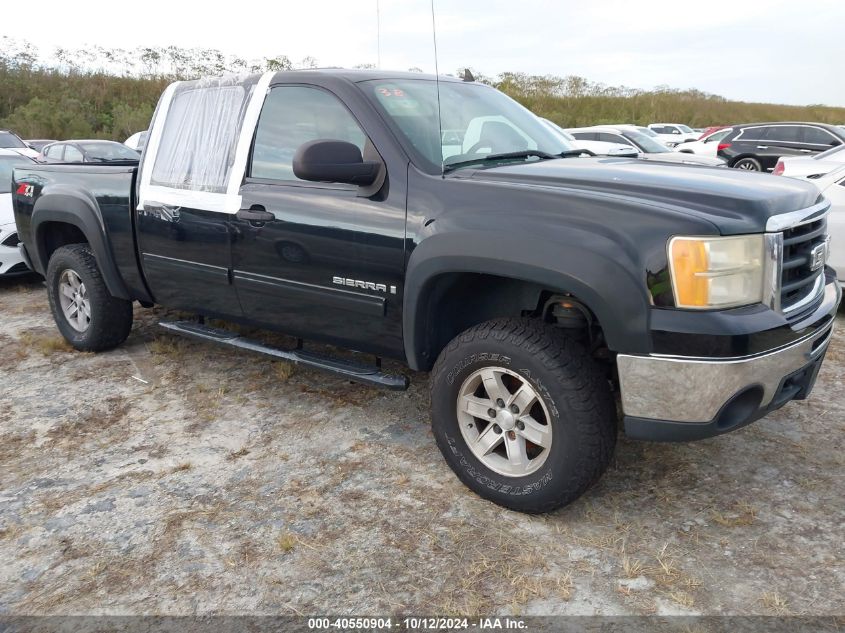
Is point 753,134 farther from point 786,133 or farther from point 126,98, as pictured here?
point 126,98

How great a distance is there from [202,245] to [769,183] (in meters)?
2.84

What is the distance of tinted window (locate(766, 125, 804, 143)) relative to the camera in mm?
16344

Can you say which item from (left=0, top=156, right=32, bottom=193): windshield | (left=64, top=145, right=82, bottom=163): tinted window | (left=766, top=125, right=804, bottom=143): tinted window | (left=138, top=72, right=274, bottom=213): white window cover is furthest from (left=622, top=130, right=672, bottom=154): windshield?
(left=138, top=72, right=274, bottom=213): white window cover

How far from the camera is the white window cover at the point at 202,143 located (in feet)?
12.7

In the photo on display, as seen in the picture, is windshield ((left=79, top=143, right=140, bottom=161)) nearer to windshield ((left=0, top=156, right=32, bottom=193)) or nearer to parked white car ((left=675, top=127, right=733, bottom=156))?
windshield ((left=0, top=156, right=32, bottom=193))

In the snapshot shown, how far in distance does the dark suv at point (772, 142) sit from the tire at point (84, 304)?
48.6 feet

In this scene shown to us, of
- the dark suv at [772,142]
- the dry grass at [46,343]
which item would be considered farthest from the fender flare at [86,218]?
the dark suv at [772,142]

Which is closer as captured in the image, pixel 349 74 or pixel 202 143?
pixel 349 74

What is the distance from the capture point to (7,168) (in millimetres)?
8469

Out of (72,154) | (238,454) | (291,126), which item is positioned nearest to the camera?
(238,454)

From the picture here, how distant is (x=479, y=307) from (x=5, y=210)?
6286mm

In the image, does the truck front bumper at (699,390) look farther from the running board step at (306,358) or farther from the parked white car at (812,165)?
the parked white car at (812,165)

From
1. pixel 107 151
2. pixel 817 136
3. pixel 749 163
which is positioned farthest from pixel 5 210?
pixel 817 136

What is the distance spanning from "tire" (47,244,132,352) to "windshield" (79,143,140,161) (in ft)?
32.6
